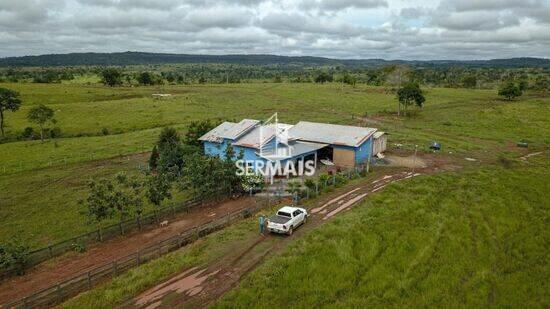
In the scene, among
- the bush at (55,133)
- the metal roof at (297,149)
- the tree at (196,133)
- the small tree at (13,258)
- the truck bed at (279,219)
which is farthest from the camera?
the bush at (55,133)

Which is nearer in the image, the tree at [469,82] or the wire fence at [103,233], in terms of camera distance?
the wire fence at [103,233]

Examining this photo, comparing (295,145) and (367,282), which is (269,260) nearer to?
(367,282)

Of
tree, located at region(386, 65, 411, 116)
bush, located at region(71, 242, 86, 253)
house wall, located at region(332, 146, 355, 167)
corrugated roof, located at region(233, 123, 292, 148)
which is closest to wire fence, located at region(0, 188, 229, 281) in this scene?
bush, located at region(71, 242, 86, 253)

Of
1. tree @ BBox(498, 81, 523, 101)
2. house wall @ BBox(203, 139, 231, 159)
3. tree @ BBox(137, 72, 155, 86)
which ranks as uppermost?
tree @ BBox(137, 72, 155, 86)

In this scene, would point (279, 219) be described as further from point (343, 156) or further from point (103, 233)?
point (343, 156)

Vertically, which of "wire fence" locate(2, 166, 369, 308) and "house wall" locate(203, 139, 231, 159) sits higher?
"house wall" locate(203, 139, 231, 159)

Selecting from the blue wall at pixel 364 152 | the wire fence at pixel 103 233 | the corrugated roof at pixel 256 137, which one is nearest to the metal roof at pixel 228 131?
the corrugated roof at pixel 256 137

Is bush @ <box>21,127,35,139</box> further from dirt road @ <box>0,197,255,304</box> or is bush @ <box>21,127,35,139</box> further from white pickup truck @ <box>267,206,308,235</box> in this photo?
white pickup truck @ <box>267,206,308,235</box>

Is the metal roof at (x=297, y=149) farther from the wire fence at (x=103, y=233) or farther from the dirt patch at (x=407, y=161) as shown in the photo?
the wire fence at (x=103, y=233)
